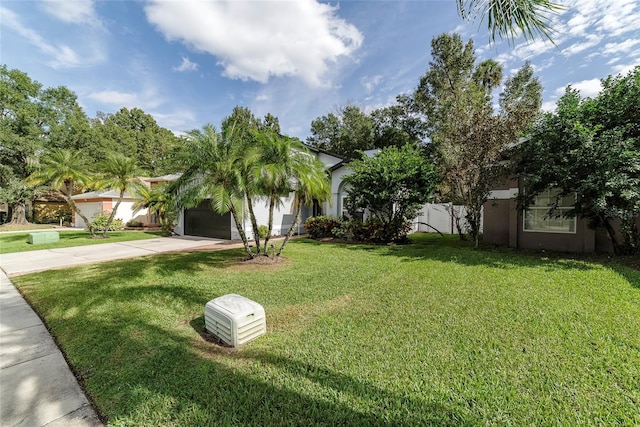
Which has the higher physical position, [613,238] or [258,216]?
[258,216]

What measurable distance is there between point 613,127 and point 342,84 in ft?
56.6

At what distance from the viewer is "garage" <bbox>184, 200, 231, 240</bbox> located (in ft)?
53.7

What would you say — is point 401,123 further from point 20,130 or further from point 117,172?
point 20,130

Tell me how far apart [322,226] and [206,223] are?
8.17 meters

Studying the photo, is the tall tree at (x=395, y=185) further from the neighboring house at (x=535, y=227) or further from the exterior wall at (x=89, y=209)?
the exterior wall at (x=89, y=209)

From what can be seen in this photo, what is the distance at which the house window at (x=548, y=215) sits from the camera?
9.79 metres

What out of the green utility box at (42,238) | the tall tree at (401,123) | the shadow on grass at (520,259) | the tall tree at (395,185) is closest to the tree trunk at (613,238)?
the shadow on grass at (520,259)

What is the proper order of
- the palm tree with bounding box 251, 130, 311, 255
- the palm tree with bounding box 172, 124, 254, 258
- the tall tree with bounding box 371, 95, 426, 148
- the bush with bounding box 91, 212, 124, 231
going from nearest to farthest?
the palm tree with bounding box 172, 124, 254, 258 < the palm tree with bounding box 251, 130, 311, 255 < the bush with bounding box 91, 212, 124, 231 < the tall tree with bounding box 371, 95, 426, 148

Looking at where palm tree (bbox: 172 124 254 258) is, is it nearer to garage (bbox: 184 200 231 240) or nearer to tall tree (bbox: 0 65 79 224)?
garage (bbox: 184 200 231 240)

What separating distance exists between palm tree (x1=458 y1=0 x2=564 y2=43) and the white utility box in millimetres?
5498

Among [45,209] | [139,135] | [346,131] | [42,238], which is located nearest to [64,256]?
[42,238]

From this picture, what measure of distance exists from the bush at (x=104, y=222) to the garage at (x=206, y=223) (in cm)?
672

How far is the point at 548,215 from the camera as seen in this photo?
32.1 ft

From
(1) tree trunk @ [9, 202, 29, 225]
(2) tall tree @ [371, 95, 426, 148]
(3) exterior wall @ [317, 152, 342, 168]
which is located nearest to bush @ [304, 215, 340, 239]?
(3) exterior wall @ [317, 152, 342, 168]
